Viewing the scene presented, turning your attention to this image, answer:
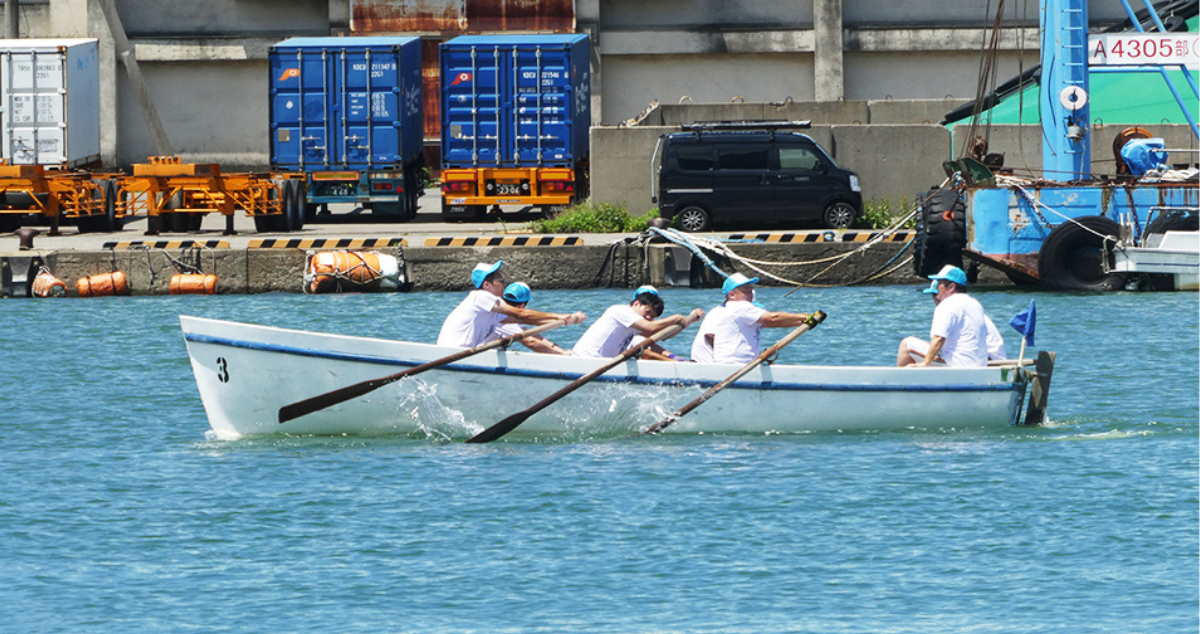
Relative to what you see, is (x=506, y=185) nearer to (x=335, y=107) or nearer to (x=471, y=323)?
(x=335, y=107)

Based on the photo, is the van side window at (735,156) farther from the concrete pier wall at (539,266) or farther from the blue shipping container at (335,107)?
the blue shipping container at (335,107)

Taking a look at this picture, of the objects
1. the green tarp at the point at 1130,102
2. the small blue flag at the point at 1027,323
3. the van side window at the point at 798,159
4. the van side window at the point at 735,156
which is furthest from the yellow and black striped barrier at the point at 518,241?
the small blue flag at the point at 1027,323

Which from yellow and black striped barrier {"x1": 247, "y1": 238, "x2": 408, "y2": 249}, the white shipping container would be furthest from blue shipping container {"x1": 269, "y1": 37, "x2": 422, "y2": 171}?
yellow and black striped barrier {"x1": 247, "y1": 238, "x2": 408, "y2": 249}

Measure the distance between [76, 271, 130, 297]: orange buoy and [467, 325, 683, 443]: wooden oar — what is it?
523 inches

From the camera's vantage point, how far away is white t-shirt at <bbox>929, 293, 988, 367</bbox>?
15.1 meters

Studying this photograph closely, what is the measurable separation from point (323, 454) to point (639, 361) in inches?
106

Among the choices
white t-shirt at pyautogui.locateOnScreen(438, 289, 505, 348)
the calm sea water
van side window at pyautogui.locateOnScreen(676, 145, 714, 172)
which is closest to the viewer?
the calm sea water

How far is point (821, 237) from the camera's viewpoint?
87.7ft

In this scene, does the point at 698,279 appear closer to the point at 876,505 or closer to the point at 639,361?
the point at 639,361

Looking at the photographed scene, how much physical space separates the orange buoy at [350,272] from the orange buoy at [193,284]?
57.1 inches

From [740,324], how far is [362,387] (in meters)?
3.16

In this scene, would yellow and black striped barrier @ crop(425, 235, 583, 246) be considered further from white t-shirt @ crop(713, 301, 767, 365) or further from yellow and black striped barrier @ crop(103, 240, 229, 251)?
white t-shirt @ crop(713, 301, 767, 365)

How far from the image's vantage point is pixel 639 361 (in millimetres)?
14961

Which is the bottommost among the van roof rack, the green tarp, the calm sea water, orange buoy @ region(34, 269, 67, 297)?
the calm sea water
